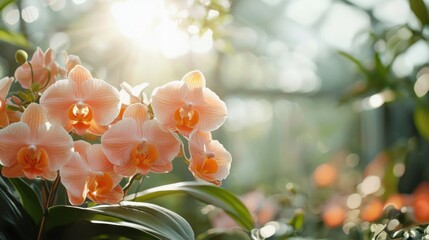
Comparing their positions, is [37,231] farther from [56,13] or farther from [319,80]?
[319,80]

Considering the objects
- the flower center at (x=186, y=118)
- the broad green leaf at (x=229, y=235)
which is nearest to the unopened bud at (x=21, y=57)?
the flower center at (x=186, y=118)

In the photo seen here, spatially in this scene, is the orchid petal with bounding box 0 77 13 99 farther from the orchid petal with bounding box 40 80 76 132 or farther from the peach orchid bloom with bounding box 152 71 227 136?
the peach orchid bloom with bounding box 152 71 227 136

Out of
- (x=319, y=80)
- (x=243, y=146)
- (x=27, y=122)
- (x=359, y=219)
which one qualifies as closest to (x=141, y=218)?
(x=27, y=122)

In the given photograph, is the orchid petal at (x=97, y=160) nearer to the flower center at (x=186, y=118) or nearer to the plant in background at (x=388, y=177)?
the flower center at (x=186, y=118)

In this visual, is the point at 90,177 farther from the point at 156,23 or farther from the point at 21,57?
the point at 156,23

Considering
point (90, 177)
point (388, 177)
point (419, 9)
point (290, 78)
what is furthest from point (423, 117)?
point (290, 78)
